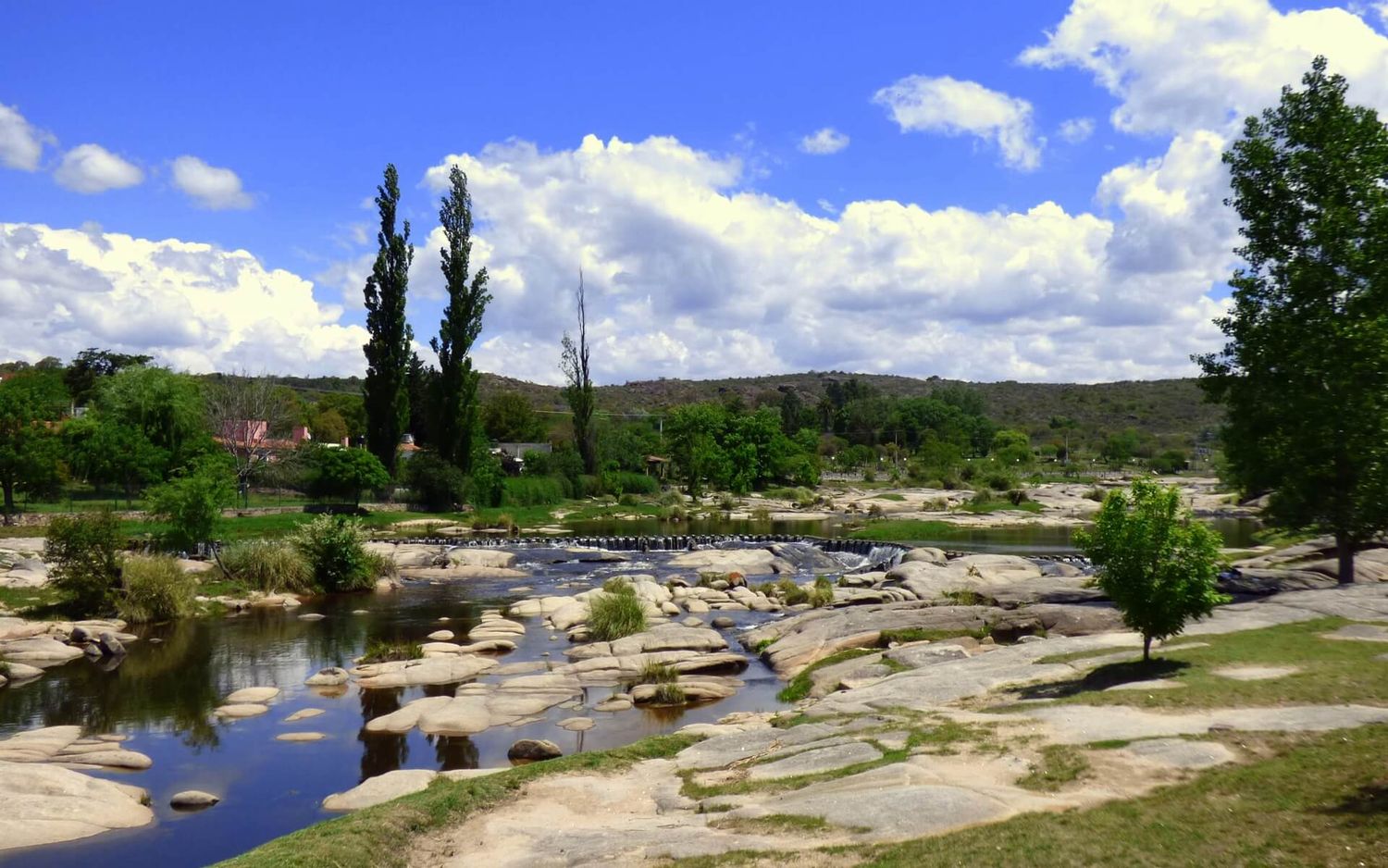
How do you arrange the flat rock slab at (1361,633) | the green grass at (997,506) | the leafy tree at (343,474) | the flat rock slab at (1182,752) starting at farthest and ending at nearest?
1. the green grass at (997,506)
2. the leafy tree at (343,474)
3. the flat rock slab at (1361,633)
4. the flat rock slab at (1182,752)

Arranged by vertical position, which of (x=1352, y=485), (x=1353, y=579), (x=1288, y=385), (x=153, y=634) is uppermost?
(x=1288, y=385)

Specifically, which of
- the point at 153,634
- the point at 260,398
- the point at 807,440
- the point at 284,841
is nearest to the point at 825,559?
the point at 153,634

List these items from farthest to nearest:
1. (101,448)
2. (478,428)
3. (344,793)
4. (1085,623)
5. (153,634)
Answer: (478,428) < (101,448) < (153,634) < (1085,623) < (344,793)

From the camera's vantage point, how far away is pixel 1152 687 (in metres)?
14.4

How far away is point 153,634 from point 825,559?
92.3 ft

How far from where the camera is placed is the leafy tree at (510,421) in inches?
4338

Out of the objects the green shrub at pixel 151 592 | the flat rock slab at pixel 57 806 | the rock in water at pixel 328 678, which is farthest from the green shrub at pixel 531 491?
the flat rock slab at pixel 57 806

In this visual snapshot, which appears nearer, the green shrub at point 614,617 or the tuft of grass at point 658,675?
the tuft of grass at point 658,675

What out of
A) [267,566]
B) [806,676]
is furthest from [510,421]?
[806,676]

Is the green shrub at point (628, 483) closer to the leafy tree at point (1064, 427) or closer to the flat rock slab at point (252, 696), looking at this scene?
the flat rock slab at point (252, 696)

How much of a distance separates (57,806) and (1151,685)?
52.3 ft

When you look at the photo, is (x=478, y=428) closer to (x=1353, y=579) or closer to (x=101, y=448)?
(x=101, y=448)

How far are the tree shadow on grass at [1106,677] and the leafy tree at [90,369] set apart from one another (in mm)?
86128

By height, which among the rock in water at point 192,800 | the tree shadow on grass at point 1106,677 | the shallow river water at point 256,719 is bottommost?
the shallow river water at point 256,719
